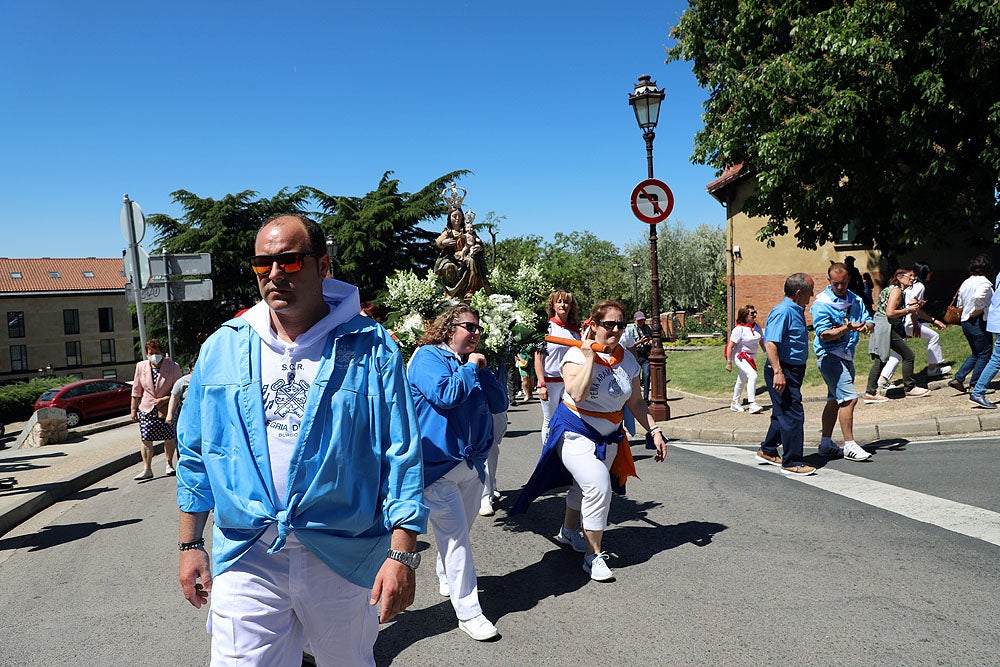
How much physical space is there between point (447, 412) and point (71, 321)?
66571 millimetres

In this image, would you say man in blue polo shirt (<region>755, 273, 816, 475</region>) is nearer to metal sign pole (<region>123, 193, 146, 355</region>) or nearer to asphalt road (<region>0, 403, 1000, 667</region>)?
asphalt road (<region>0, 403, 1000, 667</region>)

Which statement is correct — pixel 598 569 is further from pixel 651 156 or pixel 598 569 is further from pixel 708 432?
pixel 651 156

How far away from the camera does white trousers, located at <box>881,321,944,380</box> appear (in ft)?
34.5

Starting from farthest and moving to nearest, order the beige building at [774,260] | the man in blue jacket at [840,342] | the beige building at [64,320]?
the beige building at [64,320] < the beige building at [774,260] < the man in blue jacket at [840,342]

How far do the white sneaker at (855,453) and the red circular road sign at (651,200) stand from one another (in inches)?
186

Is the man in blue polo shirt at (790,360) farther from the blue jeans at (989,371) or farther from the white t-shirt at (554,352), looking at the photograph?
the blue jeans at (989,371)

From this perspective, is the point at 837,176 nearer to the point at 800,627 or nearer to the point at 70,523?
the point at 800,627

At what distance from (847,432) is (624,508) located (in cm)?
286

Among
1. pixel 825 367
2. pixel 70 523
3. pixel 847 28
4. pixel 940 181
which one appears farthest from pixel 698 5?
pixel 70 523

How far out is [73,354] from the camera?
197ft

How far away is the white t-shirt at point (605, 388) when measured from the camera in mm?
4766

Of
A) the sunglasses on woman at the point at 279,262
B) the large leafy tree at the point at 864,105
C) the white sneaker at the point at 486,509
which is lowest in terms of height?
the white sneaker at the point at 486,509

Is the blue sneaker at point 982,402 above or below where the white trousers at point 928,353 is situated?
below

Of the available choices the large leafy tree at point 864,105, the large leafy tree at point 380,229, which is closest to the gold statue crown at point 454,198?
the large leafy tree at point 864,105
